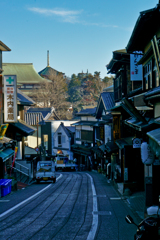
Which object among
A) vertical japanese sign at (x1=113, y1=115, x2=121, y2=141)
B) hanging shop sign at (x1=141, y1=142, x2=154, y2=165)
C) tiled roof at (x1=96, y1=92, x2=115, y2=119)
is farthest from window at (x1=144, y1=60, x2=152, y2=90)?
tiled roof at (x1=96, y1=92, x2=115, y2=119)

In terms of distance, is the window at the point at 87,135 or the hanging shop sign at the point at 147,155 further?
the window at the point at 87,135

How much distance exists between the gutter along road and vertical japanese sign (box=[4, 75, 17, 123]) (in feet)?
28.2

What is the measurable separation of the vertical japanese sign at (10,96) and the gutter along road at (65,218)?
859 cm

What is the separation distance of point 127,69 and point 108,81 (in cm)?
7337

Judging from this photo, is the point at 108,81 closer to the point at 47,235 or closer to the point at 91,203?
the point at 91,203

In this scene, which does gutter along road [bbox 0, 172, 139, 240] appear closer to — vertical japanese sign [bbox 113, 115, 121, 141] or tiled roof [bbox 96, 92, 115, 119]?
vertical japanese sign [bbox 113, 115, 121, 141]

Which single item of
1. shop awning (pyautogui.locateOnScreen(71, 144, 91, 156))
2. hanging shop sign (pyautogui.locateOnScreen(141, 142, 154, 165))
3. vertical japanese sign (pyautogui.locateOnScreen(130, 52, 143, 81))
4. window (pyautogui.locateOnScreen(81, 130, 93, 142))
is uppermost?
vertical japanese sign (pyautogui.locateOnScreen(130, 52, 143, 81))

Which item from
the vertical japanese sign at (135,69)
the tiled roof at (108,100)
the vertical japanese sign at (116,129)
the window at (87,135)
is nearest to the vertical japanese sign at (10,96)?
the vertical japanese sign at (116,129)

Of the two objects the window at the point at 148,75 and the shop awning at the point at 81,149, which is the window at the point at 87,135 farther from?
the window at the point at 148,75

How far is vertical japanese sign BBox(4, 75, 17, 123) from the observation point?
25.0 m

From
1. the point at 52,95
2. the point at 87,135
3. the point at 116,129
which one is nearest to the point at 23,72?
the point at 52,95

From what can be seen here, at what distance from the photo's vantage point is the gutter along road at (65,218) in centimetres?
1006

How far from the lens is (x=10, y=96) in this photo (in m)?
25.0

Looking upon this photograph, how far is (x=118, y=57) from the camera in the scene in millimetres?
27656
